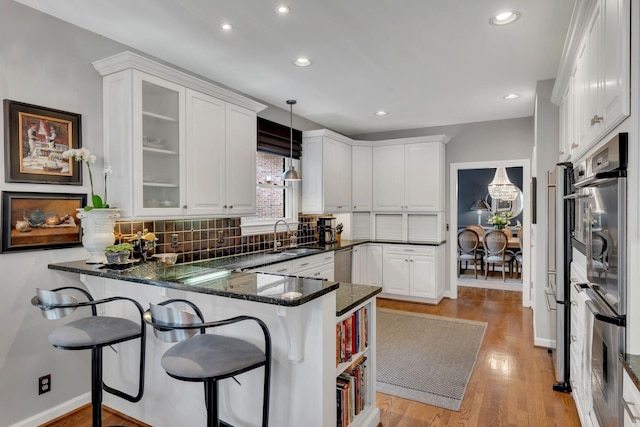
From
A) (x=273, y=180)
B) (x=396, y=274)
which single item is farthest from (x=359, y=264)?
(x=273, y=180)

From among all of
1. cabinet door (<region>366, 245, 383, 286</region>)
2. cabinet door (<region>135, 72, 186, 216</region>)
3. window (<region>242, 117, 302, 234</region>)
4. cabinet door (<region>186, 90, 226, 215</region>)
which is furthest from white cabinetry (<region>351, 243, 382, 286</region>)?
cabinet door (<region>135, 72, 186, 216</region>)

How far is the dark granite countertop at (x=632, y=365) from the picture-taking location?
1.14 m

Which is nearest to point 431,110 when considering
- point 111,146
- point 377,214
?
point 377,214

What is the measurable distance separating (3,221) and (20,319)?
2.05 feet

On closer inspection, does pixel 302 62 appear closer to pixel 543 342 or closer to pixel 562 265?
pixel 562 265

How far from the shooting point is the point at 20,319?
2328 millimetres

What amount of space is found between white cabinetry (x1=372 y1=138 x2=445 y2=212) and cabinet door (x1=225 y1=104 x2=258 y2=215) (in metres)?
2.66

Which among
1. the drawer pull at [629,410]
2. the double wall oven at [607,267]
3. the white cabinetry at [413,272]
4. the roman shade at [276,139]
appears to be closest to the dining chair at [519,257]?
the white cabinetry at [413,272]

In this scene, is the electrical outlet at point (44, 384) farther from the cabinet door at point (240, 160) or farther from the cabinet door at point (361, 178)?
the cabinet door at point (361, 178)

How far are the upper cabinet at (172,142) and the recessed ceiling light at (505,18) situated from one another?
213 cm

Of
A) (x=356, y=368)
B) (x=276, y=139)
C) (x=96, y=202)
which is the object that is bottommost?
(x=356, y=368)

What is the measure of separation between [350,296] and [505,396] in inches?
62.9

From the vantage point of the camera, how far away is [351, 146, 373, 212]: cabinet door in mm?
5781

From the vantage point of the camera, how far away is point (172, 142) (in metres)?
2.93
